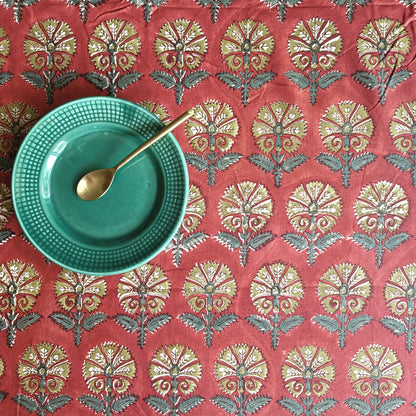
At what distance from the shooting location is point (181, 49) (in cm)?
64

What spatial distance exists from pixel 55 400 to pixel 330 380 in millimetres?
437

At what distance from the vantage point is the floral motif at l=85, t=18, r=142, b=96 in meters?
0.64

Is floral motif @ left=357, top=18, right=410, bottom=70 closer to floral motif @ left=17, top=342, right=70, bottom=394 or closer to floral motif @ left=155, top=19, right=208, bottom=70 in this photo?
floral motif @ left=155, top=19, right=208, bottom=70

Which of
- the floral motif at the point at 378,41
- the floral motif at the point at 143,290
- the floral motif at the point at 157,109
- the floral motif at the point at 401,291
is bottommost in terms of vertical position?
the floral motif at the point at 143,290

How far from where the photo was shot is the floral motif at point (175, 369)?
63cm

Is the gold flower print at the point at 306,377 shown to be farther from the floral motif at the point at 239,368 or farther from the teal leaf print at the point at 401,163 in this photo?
the teal leaf print at the point at 401,163

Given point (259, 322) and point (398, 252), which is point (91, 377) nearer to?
point (259, 322)

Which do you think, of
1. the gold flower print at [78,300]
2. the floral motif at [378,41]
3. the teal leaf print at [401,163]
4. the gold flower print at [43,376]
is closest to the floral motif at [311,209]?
the teal leaf print at [401,163]

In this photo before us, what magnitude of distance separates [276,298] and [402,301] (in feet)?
0.67

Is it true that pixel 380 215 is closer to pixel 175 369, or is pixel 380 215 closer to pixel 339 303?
pixel 339 303

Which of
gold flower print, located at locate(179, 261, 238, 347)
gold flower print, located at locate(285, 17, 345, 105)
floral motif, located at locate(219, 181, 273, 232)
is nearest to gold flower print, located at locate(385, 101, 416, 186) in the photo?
gold flower print, located at locate(285, 17, 345, 105)

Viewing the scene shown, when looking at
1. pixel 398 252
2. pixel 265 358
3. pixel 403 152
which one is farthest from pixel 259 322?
pixel 403 152

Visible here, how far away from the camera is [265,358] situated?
2.09ft

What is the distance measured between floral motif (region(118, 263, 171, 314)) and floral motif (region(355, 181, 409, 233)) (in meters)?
0.33
